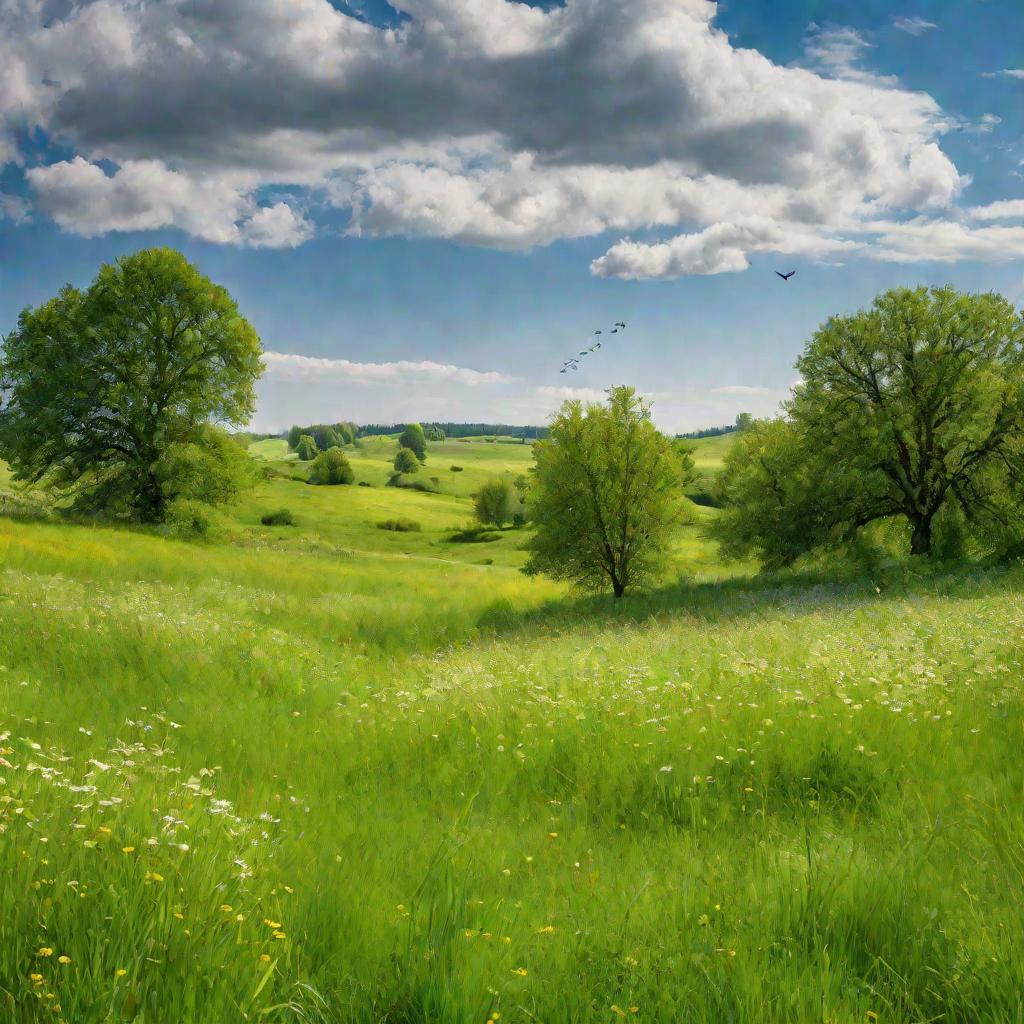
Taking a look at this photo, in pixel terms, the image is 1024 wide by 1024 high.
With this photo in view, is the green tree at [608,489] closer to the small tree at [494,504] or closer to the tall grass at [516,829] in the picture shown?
the tall grass at [516,829]

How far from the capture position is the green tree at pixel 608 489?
3177 centimetres

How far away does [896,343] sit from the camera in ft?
103

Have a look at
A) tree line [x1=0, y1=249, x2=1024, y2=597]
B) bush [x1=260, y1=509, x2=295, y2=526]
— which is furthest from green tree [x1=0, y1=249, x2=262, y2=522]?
bush [x1=260, y1=509, x2=295, y2=526]

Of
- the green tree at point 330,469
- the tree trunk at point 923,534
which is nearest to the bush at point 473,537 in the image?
the green tree at point 330,469

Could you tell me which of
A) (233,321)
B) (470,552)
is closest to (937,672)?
(233,321)

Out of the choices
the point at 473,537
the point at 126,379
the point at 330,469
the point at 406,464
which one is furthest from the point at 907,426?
the point at 406,464

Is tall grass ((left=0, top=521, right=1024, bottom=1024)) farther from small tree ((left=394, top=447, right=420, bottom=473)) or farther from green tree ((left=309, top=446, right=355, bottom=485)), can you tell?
small tree ((left=394, top=447, right=420, bottom=473))

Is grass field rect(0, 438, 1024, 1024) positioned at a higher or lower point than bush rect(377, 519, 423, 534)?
higher

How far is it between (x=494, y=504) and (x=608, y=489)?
78.9m

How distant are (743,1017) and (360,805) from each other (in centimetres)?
412

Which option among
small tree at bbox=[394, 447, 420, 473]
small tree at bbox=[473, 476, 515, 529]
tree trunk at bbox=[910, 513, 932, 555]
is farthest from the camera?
small tree at bbox=[394, 447, 420, 473]

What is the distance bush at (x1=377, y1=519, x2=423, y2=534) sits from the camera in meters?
90.0

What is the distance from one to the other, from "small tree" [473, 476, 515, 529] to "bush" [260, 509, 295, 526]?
105 ft

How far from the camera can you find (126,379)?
1479 inches
